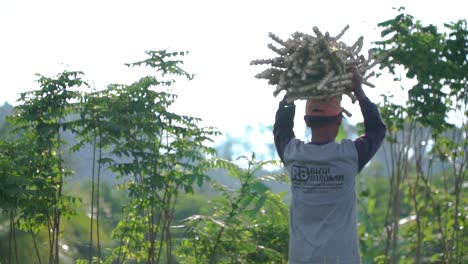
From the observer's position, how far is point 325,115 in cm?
532

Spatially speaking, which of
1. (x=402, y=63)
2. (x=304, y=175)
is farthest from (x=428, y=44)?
(x=304, y=175)

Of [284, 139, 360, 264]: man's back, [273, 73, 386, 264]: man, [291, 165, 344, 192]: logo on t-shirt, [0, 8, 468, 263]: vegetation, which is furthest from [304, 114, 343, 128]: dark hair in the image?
[0, 8, 468, 263]: vegetation

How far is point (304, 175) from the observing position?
5.24 metres

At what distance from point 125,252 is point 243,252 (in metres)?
1.09

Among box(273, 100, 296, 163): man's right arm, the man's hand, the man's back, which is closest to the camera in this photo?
the man's back

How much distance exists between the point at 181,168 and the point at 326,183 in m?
3.99

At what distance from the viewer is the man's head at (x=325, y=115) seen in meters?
5.32

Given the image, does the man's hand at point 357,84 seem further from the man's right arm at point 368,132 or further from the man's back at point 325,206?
the man's back at point 325,206

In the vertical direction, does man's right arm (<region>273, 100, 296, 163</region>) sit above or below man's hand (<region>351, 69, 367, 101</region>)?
below

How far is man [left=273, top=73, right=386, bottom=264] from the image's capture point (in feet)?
16.7

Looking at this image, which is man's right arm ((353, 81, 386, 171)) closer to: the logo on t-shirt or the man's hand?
the man's hand

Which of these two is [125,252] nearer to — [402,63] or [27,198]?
[27,198]

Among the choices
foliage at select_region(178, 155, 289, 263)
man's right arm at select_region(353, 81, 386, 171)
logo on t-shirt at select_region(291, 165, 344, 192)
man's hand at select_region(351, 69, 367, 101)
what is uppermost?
man's hand at select_region(351, 69, 367, 101)

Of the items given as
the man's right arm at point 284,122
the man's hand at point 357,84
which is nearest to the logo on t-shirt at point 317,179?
the man's right arm at point 284,122
